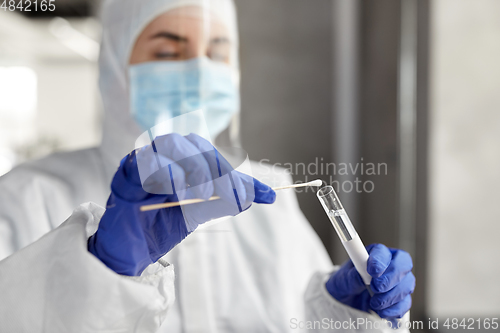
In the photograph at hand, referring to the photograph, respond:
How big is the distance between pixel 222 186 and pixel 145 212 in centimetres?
8

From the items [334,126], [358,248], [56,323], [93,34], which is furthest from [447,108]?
[93,34]

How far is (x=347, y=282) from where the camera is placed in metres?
0.48

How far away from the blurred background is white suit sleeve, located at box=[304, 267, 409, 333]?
16cm

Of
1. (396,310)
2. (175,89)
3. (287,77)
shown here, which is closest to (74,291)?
(175,89)

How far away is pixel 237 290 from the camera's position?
603 millimetres

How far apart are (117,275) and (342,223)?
249mm

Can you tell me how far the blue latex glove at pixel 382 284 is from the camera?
1.39 feet

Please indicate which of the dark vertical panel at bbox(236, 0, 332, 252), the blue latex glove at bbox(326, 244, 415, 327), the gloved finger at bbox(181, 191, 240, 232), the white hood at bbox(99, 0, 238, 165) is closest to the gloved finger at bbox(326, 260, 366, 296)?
the blue latex glove at bbox(326, 244, 415, 327)

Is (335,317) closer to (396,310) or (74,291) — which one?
(396,310)

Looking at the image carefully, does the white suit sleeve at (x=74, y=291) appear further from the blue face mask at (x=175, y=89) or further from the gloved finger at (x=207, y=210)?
the blue face mask at (x=175, y=89)

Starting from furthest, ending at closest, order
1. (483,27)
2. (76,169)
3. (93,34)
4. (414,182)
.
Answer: (93,34) < (414,182) < (483,27) < (76,169)

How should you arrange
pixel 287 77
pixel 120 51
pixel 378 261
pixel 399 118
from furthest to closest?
pixel 287 77 → pixel 399 118 → pixel 120 51 → pixel 378 261

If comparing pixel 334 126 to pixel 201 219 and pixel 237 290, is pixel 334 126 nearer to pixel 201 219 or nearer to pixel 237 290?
pixel 237 290

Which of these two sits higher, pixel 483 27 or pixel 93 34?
pixel 93 34
